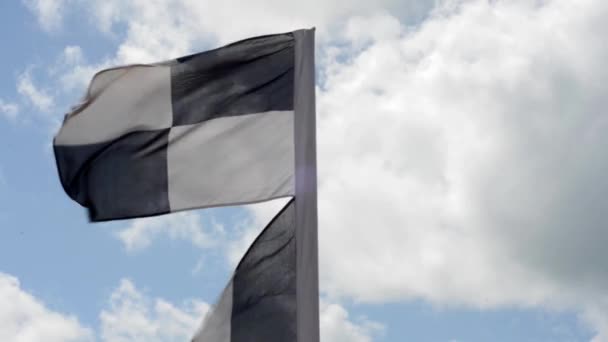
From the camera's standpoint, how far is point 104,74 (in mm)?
13352

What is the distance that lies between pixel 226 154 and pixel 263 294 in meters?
1.85

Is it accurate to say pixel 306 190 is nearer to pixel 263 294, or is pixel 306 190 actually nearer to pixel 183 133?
pixel 263 294

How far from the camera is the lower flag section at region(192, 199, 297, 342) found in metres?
11.7

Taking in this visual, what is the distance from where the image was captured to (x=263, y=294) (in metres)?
11.9

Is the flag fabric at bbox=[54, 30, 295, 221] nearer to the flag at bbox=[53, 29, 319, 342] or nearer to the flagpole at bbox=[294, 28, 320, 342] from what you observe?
the flag at bbox=[53, 29, 319, 342]

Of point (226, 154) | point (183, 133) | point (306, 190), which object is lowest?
point (306, 190)

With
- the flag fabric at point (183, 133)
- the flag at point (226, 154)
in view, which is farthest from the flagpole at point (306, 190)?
the flag fabric at point (183, 133)

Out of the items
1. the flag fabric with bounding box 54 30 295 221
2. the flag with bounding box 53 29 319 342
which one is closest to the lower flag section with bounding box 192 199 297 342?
the flag with bounding box 53 29 319 342

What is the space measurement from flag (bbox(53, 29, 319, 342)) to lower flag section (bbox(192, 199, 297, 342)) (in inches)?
0.4

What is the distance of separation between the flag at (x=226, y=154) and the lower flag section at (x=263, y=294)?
1cm

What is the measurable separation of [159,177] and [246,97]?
143cm

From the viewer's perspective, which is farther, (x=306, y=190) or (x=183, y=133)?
(x=183, y=133)

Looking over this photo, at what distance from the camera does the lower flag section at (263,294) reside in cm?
1173

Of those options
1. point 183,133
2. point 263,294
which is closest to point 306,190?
point 263,294
